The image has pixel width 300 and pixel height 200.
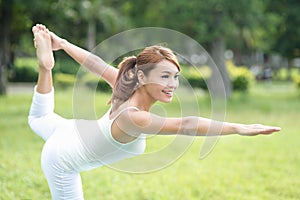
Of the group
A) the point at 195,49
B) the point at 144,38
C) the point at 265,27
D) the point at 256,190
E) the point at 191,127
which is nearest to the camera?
the point at 191,127

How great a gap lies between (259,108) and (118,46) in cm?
1024

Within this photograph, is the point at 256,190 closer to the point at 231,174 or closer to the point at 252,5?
the point at 231,174

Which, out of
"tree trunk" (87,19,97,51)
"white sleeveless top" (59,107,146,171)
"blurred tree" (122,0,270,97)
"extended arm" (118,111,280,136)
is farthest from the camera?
"tree trunk" (87,19,97,51)

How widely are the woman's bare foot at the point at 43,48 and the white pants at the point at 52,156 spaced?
0.17m

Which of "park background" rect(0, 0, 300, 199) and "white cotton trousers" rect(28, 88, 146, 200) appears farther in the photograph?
"park background" rect(0, 0, 300, 199)

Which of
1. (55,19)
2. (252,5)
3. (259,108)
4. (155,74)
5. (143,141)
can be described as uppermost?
(155,74)

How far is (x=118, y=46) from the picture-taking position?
8.02 feet

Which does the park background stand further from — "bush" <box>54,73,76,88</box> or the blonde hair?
the blonde hair

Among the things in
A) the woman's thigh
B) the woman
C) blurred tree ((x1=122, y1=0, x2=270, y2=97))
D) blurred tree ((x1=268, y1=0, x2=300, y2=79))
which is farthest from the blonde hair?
blurred tree ((x1=268, y1=0, x2=300, y2=79))

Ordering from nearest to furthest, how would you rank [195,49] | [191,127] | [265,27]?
1. [191,127]
2. [195,49]
3. [265,27]

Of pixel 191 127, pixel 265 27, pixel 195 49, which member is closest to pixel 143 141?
pixel 191 127

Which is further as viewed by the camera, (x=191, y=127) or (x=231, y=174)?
(x=231, y=174)

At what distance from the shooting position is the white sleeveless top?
246cm

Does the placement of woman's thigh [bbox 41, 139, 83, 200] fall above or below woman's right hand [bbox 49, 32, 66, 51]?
below
